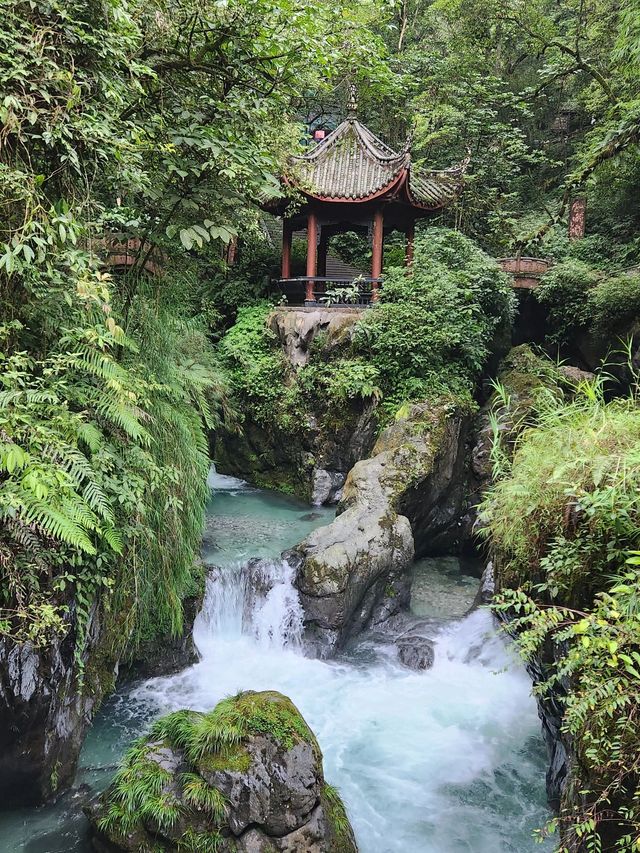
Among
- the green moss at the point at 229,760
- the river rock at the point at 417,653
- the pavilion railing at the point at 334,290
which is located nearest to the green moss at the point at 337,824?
the green moss at the point at 229,760

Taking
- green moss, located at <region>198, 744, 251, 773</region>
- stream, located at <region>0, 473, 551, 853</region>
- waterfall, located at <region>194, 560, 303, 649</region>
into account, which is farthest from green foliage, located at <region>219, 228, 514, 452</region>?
green moss, located at <region>198, 744, 251, 773</region>

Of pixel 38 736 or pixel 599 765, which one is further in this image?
pixel 38 736

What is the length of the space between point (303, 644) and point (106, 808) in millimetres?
3462

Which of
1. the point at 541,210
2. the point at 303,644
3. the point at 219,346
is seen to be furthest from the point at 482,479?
the point at 541,210

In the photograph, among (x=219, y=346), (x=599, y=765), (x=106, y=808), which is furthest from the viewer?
(x=219, y=346)

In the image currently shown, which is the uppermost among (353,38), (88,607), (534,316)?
(353,38)

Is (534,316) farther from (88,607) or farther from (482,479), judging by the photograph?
(88,607)

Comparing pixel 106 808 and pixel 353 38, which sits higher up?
pixel 353 38

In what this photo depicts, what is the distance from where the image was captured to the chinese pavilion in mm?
12328

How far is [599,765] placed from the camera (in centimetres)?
282

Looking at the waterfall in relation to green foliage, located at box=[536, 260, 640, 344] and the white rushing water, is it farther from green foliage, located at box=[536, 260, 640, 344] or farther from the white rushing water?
green foliage, located at box=[536, 260, 640, 344]

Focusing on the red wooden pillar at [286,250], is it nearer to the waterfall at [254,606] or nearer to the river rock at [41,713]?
the waterfall at [254,606]

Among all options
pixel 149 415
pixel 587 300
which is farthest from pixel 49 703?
pixel 587 300

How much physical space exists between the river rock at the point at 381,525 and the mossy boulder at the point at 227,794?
285 cm
